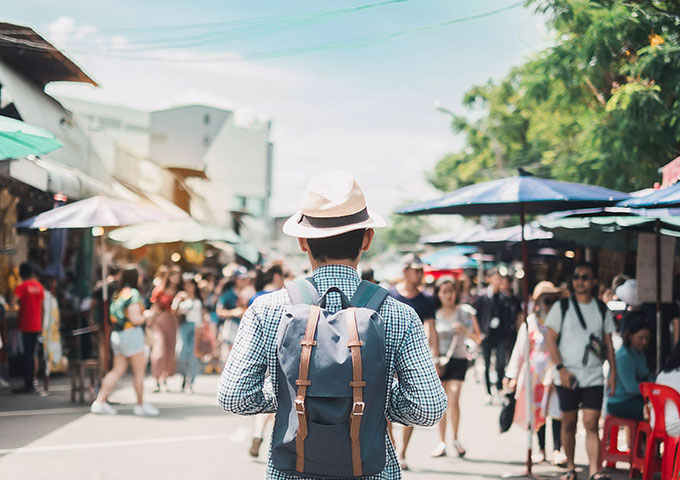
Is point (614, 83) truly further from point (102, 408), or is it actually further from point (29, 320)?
point (29, 320)

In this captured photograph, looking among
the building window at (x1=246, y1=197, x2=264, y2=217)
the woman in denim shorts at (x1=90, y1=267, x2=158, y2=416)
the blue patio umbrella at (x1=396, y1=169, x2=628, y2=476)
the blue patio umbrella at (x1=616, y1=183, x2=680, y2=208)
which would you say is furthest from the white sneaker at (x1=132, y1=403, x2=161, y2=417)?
the building window at (x1=246, y1=197, x2=264, y2=217)

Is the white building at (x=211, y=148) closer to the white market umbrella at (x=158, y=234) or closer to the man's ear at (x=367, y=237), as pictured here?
the white market umbrella at (x=158, y=234)

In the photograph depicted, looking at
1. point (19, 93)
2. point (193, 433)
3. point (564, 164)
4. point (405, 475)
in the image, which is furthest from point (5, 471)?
point (564, 164)

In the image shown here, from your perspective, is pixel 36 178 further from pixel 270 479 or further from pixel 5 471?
pixel 270 479

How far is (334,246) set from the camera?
2.61 m

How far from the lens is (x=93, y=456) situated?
705cm

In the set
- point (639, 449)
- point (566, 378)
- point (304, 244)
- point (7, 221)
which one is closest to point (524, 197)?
point (566, 378)

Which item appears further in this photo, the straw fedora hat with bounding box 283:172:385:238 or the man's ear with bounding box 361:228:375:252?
the man's ear with bounding box 361:228:375:252

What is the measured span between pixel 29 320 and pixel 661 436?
343 inches

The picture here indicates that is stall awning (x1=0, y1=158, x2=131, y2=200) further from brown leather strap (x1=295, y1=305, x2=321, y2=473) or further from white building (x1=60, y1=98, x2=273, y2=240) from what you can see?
white building (x1=60, y1=98, x2=273, y2=240)

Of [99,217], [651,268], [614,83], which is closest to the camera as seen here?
[651,268]

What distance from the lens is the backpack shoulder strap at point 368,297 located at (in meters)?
2.48

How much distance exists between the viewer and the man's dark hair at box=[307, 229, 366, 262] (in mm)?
2609

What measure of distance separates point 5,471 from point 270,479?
4.82m
